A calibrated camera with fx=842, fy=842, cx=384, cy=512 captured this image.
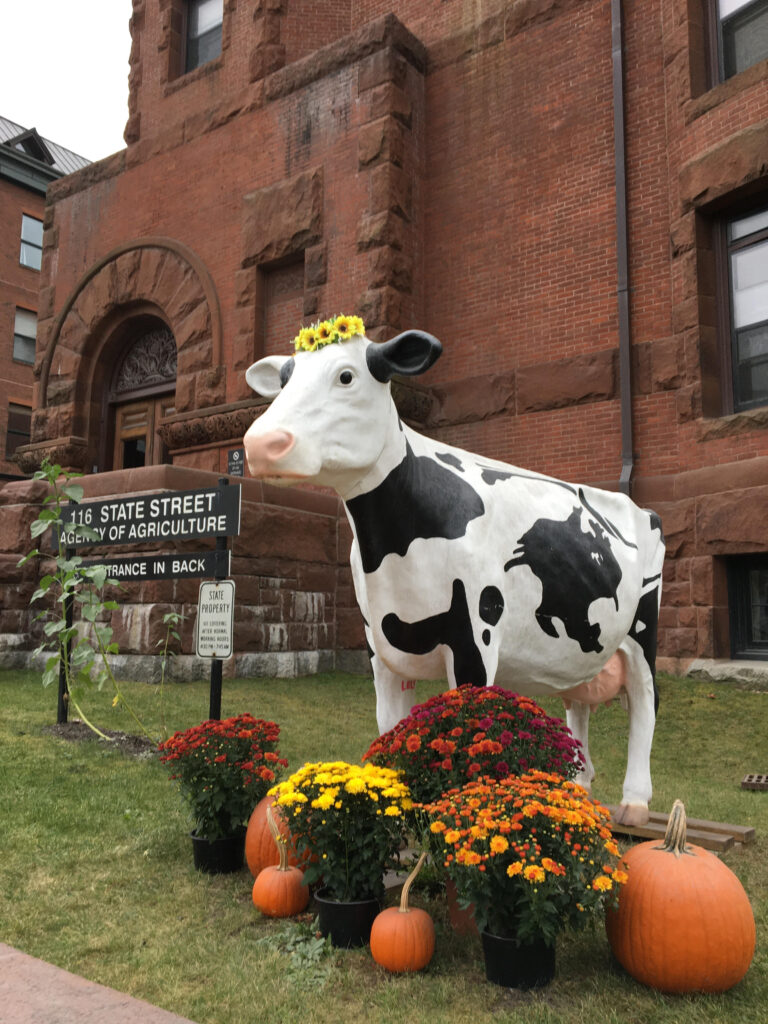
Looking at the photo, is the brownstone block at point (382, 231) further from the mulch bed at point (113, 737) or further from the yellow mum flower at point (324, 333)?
the yellow mum flower at point (324, 333)

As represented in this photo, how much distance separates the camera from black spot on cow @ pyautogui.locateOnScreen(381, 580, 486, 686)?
3.87 m

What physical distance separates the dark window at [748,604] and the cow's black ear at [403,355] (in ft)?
24.5

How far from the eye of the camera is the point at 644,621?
5004 mm

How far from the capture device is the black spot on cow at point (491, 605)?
3916mm

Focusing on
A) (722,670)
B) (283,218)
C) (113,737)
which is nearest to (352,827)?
(113,737)

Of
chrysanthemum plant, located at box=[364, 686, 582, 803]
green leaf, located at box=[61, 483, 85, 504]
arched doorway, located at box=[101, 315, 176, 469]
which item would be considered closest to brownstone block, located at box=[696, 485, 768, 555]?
chrysanthemum plant, located at box=[364, 686, 582, 803]

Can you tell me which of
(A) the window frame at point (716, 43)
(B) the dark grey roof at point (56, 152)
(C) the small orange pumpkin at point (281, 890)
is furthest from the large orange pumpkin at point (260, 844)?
(B) the dark grey roof at point (56, 152)

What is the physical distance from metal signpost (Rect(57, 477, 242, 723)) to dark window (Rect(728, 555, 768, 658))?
21.0 feet

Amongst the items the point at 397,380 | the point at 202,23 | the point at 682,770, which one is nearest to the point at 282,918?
the point at 682,770

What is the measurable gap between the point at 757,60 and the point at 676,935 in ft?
37.5

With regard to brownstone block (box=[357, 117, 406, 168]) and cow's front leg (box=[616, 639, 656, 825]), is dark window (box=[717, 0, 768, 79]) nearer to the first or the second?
brownstone block (box=[357, 117, 406, 168])

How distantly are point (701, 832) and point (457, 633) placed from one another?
2.23 m

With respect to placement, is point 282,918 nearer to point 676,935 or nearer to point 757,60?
point 676,935

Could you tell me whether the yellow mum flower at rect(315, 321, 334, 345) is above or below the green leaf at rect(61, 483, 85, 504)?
above
